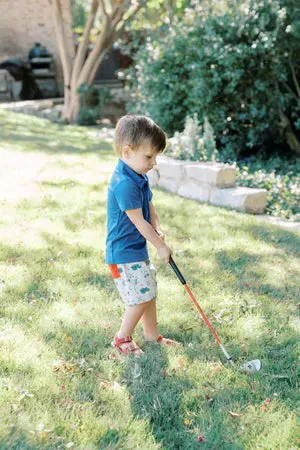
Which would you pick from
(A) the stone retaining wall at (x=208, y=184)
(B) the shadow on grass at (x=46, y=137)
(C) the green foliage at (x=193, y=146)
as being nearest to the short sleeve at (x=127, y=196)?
(A) the stone retaining wall at (x=208, y=184)

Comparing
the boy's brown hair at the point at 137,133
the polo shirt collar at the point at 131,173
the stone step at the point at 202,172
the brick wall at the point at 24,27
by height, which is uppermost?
the brick wall at the point at 24,27

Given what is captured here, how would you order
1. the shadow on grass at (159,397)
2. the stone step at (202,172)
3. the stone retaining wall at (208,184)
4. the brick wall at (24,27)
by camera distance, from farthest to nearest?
the brick wall at (24,27) → the stone step at (202,172) → the stone retaining wall at (208,184) → the shadow on grass at (159,397)

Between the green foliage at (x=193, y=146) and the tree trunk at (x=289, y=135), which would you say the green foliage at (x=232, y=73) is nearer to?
the tree trunk at (x=289, y=135)

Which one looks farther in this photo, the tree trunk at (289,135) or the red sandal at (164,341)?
the tree trunk at (289,135)

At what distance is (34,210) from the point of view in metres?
4.90

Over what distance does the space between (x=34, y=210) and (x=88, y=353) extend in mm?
2350

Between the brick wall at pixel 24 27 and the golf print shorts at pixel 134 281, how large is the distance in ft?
40.7

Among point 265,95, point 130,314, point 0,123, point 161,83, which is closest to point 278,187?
point 265,95

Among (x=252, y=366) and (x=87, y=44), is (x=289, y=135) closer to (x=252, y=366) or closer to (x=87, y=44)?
(x=87, y=44)

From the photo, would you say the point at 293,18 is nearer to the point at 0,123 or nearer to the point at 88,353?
the point at 0,123

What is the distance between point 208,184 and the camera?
570cm

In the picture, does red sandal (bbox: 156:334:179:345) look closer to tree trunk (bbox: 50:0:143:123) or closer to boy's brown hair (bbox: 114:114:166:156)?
boy's brown hair (bbox: 114:114:166:156)

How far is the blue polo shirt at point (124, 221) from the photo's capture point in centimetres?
266

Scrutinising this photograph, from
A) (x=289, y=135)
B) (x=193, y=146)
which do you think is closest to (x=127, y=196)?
(x=193, y=146)
